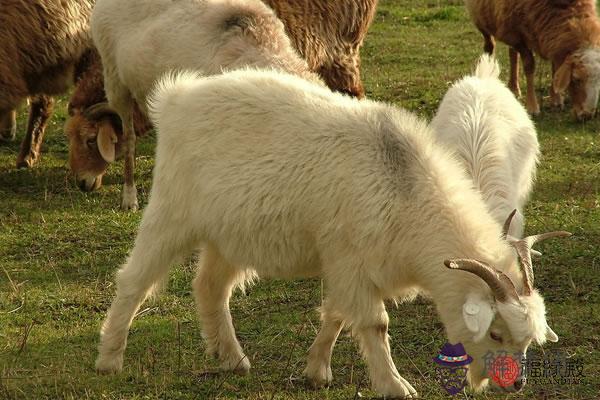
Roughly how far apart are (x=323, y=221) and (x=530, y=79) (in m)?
7.11

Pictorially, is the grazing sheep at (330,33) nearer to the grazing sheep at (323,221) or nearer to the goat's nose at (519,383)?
the grazing sheep at (323,221)

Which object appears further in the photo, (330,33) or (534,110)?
(534,110)

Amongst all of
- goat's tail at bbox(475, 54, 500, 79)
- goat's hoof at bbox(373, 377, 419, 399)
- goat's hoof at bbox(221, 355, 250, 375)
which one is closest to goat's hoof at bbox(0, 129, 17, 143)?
goat's tail at bbox(475, 54, 500, 79)

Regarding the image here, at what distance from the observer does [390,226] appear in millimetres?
5094

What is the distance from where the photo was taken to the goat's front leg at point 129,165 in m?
9.04

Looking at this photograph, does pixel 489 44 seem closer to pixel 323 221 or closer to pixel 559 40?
pixel 559 40

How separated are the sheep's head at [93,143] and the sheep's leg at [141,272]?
12.6 feet

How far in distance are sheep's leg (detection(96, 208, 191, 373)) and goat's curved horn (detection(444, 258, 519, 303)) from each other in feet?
4.95

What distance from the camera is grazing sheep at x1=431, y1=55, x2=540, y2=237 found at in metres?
6.34

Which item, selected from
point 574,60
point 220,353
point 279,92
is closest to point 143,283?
point 220,353

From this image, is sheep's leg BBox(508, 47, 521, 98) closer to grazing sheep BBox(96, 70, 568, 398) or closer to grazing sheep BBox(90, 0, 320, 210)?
grazing sheep BBox(90, 0, 320, 210)

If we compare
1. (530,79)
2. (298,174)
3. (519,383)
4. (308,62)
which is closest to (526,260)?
(519,383)

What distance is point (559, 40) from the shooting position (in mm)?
11758

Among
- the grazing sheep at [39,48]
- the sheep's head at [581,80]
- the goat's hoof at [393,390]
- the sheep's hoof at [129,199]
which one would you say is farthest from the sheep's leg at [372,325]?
the sheep's head at [581,80]
